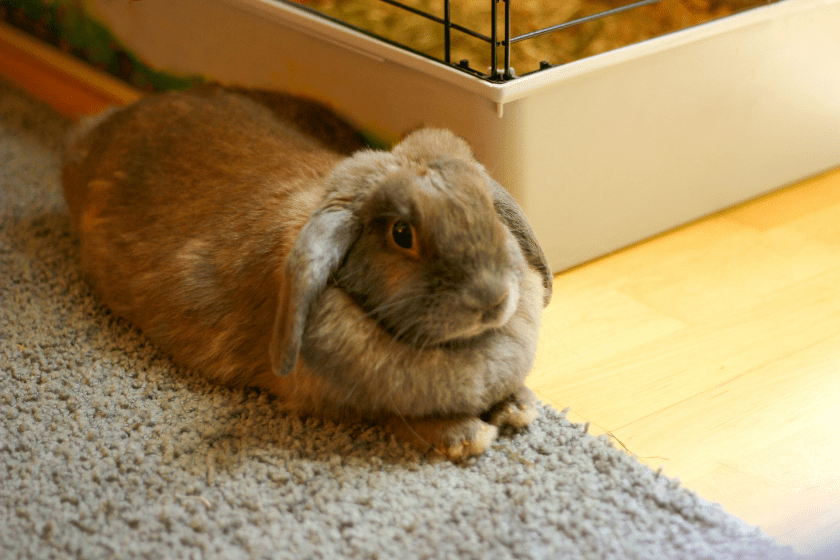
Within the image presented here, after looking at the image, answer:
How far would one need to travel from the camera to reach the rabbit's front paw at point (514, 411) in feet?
4.32

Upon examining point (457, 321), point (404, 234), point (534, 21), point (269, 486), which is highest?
point (534, 21)

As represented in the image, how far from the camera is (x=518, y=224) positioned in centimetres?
135

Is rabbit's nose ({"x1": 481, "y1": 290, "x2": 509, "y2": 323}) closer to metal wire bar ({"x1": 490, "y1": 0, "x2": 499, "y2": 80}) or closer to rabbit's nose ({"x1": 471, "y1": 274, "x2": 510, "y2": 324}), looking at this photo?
rabbit's nose ({"x1": 471, "y1": 274, "x2": 510, "y2": 324})

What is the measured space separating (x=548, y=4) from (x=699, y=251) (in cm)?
79

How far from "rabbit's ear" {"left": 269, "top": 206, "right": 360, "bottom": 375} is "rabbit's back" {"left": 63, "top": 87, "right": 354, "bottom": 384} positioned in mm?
129

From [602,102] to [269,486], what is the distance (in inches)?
40.9

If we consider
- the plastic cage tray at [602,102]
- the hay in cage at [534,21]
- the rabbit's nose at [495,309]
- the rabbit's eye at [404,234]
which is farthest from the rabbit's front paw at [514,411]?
the hay in cage at [534,21]

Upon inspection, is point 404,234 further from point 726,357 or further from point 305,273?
point 726,357


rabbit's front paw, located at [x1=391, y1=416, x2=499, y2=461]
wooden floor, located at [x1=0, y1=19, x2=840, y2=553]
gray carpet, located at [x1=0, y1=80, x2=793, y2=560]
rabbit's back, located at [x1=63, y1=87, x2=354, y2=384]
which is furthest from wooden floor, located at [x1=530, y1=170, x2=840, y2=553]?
rabbit's back, located at [x1=63, y1=87, x2=354, y2=384]

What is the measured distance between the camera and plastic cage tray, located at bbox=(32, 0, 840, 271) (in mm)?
1598

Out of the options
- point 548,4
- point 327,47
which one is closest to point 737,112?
point 548,4

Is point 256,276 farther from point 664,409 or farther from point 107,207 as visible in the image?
point 664,409

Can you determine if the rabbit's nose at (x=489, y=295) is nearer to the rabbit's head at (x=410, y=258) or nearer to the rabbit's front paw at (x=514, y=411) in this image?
the rabbit's head at (x=410, y=258)

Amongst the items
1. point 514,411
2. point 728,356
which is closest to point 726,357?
point 728,356
